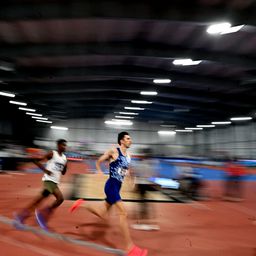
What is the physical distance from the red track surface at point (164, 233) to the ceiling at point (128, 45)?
5.54 m

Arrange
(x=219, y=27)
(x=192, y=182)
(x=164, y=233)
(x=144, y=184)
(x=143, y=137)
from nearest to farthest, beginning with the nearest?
(x=164, y=233), (x=144, y=184), (x=219, y=27), (x=192, y=182), (x=143, y=137)

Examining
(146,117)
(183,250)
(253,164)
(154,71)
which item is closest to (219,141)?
(146,117)

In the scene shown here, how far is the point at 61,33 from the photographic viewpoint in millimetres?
12023

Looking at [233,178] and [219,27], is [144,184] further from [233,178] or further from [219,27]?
[219,27]

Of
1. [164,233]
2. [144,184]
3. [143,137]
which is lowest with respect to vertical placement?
[164,233]

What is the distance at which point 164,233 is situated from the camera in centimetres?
613

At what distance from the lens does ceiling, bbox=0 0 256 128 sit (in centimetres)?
918

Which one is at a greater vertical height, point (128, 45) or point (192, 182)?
point (128, 45)

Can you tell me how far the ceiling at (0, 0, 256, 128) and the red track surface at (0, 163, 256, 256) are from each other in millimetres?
5544

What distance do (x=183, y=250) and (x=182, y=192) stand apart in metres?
6.44

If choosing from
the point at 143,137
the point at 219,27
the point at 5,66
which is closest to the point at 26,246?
the point at 219,27

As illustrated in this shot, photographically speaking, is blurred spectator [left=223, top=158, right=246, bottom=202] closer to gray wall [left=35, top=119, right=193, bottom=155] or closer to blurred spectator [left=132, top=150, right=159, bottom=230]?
blurred spectator [left=132, top=150, right=159, bottom=230]

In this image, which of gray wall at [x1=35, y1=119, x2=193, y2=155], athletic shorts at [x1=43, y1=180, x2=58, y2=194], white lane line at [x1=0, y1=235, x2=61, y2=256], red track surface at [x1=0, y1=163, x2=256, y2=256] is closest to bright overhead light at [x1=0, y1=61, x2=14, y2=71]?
red track surface at [x1=0, y1=163, x2=256, y2=256]

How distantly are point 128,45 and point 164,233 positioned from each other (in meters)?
9.01
